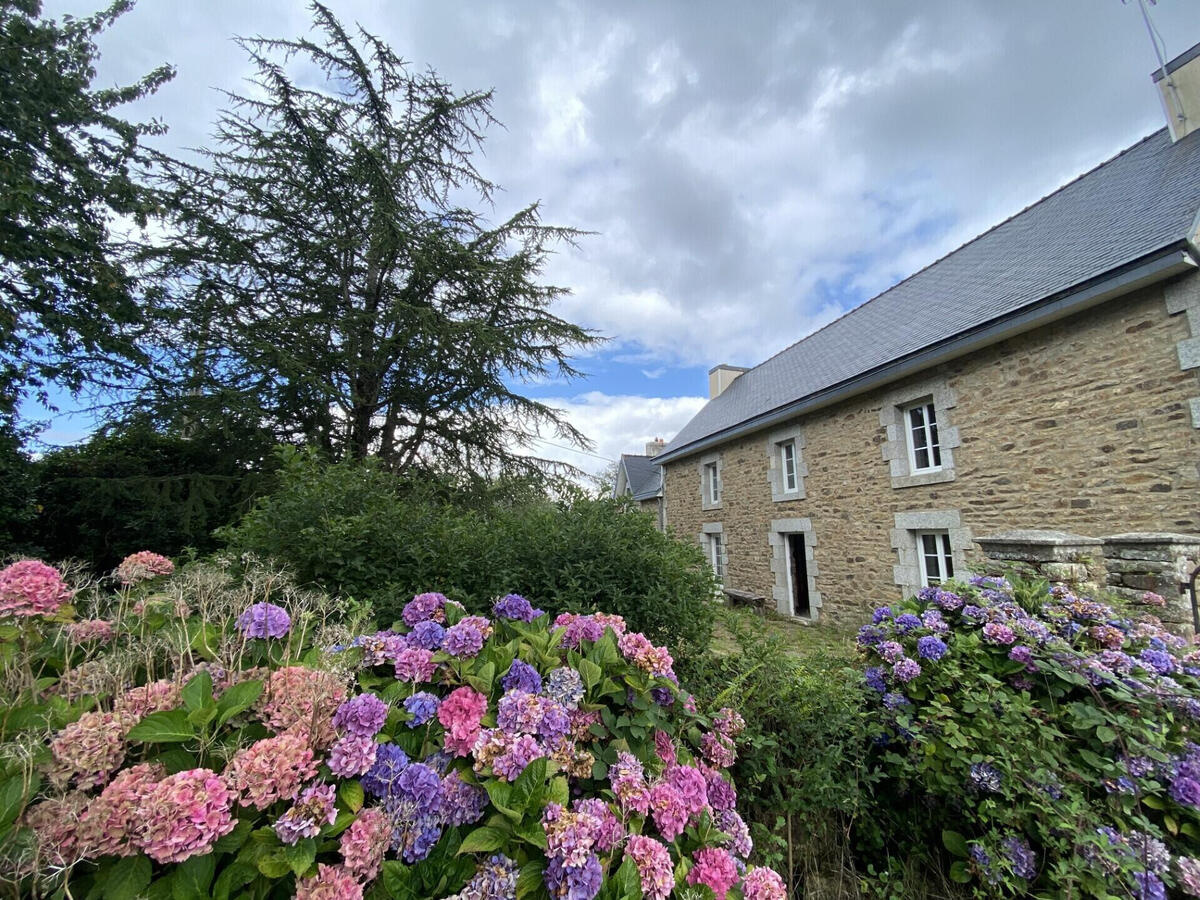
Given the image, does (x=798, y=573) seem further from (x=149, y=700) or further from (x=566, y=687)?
(x=149, y=700)

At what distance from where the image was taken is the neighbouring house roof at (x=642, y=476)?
1722cm

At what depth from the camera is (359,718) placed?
4.18 ft

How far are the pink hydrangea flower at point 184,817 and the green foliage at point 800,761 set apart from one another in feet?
5.93

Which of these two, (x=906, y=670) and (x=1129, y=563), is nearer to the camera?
(x=906, y=670)

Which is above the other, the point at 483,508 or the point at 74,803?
the point at 483,508

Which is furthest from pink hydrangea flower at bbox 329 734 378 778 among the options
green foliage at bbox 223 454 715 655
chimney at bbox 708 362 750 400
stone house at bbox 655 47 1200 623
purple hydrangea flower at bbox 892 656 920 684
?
chimney at bbox 708 362 750 400

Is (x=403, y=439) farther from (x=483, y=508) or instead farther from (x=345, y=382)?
(x=483, y=508)

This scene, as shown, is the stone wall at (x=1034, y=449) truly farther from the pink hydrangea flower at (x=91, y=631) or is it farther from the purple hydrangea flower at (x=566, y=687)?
the pink hydrangea flower at (x=91, y=631)

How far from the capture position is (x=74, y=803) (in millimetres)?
958

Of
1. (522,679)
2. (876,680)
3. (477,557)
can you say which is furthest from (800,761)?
(477,557)

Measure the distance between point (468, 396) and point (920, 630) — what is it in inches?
312

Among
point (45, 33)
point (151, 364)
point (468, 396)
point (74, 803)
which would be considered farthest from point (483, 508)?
point (45, 33)

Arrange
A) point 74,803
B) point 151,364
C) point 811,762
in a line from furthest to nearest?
1. point 151,364
2. point 811,762
3. point 74,803

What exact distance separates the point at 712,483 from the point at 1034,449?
→ 7.72 metres
